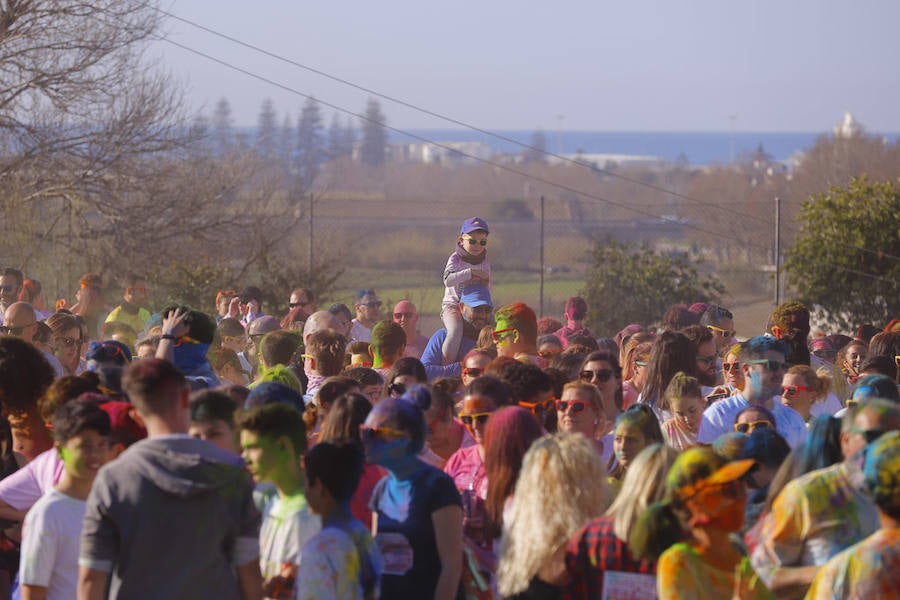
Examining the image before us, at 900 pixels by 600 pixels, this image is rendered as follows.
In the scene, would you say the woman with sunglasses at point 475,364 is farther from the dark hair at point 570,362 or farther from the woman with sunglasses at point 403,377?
the dark hair at point 570,362

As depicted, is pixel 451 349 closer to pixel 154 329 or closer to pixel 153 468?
pixel 154 329

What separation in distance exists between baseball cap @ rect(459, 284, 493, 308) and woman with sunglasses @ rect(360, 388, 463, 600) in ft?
16.4

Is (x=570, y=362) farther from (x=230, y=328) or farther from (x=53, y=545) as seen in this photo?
(x=53, y=545)

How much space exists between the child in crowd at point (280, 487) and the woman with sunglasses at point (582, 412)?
178 centimetres

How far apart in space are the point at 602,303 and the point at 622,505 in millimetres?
13146

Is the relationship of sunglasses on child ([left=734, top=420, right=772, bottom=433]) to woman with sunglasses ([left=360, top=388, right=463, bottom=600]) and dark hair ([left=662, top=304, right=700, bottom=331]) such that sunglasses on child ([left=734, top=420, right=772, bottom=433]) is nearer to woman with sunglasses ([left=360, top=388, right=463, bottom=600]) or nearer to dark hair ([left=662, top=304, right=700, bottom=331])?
woman with sunglasses ([left=360, top=388, right=463, bottom=600])

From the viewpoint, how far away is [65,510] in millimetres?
4375

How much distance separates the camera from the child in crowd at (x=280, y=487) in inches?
169

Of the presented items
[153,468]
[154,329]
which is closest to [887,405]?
[153,468]

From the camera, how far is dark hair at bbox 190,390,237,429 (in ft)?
15.0

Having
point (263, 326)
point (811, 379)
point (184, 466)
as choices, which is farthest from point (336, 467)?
point (263, 326)

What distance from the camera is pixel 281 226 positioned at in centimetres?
2238

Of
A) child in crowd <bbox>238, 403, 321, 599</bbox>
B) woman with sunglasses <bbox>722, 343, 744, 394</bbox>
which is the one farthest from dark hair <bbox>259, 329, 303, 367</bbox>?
child in crowd <bbox>238, 403, 321, 599</bbox>

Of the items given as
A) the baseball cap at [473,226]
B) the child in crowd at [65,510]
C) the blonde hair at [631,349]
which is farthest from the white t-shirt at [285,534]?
the baseball cap at [473,226]
